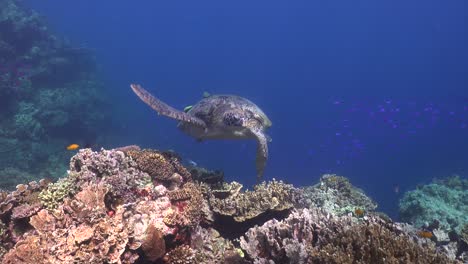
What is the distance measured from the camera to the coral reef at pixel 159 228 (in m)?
4.21

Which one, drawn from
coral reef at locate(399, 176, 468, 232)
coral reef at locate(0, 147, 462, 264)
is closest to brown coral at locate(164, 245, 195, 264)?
coral reef at locate(0, 147, 462, 264)

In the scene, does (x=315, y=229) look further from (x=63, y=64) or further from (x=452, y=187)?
(x=63, y=64)

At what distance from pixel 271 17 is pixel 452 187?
160344 mm

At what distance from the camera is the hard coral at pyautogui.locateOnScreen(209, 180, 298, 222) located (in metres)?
6.64

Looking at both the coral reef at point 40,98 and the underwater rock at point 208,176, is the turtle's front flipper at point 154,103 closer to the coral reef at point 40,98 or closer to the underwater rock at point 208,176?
the underwater rock at point 208,176

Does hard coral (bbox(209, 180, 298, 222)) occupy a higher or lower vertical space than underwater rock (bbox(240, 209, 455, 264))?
higher

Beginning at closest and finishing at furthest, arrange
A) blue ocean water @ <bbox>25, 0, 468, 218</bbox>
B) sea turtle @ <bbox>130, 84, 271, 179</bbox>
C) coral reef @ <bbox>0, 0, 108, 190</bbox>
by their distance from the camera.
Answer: sea turtle @ <bbox>130, 84, 271, 179</bbox> → coral reef @ <bbox>0, 0, 108, 190</bbox> → blue ocean water @ <bbox>25, 0, 468, 218</bbox>

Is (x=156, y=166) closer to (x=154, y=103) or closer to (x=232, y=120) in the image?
(x=154, y=103)

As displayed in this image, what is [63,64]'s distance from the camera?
29.4 metres

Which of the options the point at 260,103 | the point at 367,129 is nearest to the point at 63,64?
the point at 260,103

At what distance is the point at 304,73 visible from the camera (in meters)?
123

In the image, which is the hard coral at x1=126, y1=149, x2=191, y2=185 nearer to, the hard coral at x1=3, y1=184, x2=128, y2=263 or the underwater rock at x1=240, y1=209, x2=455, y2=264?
the hard coral at x1=3, y1=184, x2=128, y2=263

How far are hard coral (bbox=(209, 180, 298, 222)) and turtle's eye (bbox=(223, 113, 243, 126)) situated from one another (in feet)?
6.75

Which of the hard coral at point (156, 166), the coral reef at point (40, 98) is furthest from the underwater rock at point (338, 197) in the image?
the coral reef at point (40, 98)
